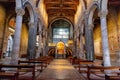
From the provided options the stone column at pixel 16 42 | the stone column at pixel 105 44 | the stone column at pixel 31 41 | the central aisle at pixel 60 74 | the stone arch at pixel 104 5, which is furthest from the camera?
the stone column at pixel 31 41

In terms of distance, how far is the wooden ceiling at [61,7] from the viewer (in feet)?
81.3

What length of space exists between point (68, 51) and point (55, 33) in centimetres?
910

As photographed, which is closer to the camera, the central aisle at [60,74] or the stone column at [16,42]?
the central aisle at [60,74]

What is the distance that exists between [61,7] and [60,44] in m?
9.45

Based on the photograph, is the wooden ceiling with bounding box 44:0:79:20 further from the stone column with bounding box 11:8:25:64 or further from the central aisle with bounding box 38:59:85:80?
the central aisle with bounding box 38:59:85:80

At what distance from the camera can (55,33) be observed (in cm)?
3897

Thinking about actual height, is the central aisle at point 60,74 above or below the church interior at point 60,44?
below

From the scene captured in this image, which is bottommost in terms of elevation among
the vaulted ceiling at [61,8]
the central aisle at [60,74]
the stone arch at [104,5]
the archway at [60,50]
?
the central aisle at [60,74]

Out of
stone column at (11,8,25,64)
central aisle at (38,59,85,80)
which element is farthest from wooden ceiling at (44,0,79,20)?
central aisle at (38,59,85,80)

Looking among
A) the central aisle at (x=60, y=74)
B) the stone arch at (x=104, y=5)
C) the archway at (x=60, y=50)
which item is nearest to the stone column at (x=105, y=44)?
the stone arch at (x=104, y=5)

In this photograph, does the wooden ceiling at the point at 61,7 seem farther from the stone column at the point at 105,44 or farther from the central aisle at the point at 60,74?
the central aisle at the point at 60,74

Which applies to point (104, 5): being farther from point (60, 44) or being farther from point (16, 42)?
point (60, 44)

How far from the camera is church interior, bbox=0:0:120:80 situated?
7250 millimetres

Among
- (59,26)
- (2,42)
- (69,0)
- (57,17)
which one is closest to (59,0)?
(69,0)
